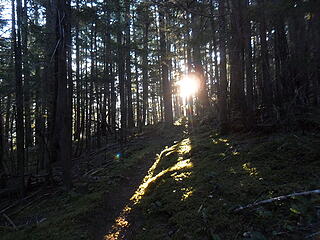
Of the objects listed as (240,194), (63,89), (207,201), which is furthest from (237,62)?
(63,89)

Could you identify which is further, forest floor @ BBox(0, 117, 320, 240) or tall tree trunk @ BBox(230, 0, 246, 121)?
tall tree trunk @ BBox(230, 0, 246, 121)

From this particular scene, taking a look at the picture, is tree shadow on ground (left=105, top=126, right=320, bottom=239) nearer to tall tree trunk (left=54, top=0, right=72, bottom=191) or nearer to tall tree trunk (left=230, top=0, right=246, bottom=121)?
tall tree trunk (left=230, top=0, right=246, bottom=121)

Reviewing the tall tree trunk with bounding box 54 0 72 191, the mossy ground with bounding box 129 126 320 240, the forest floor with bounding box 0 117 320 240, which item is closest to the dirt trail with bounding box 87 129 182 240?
the forest floor with bounding box 0 117 320 240

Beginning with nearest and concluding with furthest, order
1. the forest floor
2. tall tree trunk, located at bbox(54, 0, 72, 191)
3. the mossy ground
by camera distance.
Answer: the mossy ground < the forest floor < tall tree trunk, located at bbox(54, 0, 72, 191)

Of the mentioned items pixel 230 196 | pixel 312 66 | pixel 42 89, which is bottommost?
pixel 230 196

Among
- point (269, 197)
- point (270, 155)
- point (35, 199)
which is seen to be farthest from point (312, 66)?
point (35, 199)

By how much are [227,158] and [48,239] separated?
190 inches

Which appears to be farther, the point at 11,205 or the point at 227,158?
the point at 11,205

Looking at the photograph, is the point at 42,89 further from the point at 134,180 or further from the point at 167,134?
the point at 167,134

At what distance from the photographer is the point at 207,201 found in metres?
4.31

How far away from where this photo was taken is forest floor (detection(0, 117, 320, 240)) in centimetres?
329

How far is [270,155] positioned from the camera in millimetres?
5230

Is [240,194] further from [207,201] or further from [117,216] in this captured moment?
[117,216]

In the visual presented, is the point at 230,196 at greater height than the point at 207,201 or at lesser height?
greater
